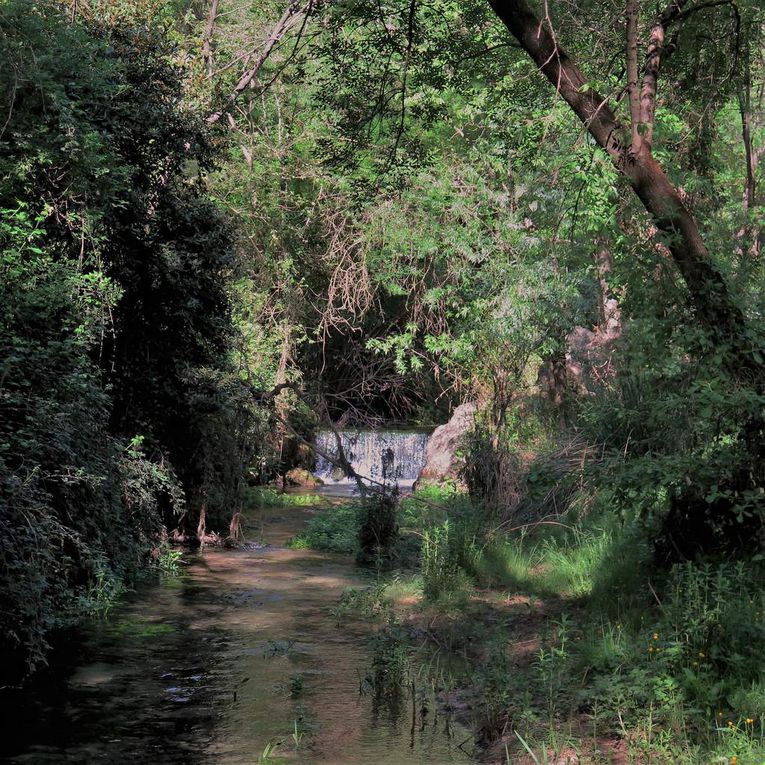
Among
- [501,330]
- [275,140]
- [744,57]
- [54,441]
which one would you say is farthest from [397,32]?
[275,140]

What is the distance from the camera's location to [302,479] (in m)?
22.4

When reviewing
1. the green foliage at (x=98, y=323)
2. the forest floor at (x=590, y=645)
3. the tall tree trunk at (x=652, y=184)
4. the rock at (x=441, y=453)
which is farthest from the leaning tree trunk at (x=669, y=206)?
the rock at (x=441, y=453)

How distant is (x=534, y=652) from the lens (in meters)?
7.89

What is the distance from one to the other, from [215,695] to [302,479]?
14941 millimetres

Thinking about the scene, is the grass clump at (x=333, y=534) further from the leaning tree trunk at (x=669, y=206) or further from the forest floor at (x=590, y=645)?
the leaning tree trunk at (x=669, y=206)

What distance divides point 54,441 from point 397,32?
4.43 m

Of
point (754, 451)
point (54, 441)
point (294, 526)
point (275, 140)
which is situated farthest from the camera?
point (275, 140)

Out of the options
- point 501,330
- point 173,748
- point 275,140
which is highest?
point 275,140

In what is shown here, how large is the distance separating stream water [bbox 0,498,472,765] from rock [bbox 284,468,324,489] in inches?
427

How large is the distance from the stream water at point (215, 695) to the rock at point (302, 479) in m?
10.8

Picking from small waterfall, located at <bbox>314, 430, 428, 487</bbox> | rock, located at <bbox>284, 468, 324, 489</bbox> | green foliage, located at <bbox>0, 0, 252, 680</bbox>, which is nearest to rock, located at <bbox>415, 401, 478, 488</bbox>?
small waterfall, located at <bbox>314, 430, 428, 487</bbox>

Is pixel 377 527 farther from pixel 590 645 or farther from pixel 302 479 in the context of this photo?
pixel 302 479

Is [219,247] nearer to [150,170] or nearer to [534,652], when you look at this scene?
[150,170]

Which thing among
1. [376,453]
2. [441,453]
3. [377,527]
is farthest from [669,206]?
[376,453]
